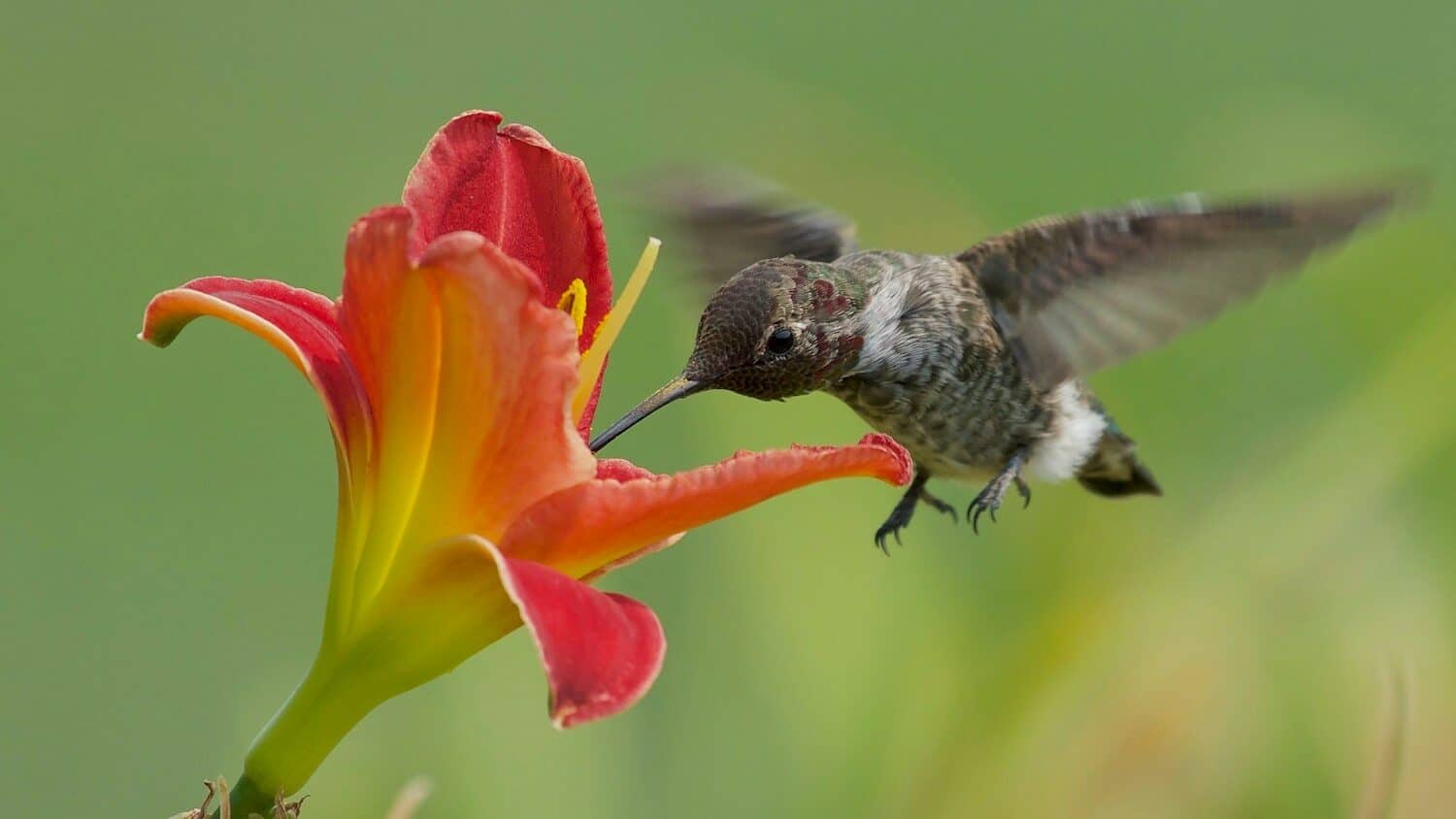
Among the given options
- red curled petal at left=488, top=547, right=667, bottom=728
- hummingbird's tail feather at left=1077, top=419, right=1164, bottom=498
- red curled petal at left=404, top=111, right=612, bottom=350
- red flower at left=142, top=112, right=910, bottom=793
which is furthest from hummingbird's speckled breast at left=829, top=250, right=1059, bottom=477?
red curled petal at left=488, top=547, right=667, bottom=728

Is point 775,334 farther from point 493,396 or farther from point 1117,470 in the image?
point 1117,470

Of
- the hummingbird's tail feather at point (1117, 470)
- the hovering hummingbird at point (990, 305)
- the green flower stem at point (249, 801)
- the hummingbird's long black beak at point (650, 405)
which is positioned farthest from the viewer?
the hummingbird's tail feather at point (1117, 470)

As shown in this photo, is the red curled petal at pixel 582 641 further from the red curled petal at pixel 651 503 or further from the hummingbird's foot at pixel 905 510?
the hummingbird's foot at pixel 905 510

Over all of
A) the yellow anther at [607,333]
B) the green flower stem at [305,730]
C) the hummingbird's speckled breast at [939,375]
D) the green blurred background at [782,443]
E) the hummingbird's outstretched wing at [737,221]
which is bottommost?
the green blurred background at [782,443]

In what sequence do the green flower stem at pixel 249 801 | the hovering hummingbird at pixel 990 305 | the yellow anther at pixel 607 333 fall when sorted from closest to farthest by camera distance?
the green flower stem at pixel 249 801 < the yellow anther at pixel 607 333 < the hovering hummingbird at pixel 990 305

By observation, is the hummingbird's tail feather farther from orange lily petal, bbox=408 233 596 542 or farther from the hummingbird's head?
orange lily petal, bbox=408 233 596 542

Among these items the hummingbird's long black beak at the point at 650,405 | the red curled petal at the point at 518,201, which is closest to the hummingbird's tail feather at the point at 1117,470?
the hummingbird's long black beak at the point at 650,405

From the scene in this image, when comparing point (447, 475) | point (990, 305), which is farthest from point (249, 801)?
point (990, 305)

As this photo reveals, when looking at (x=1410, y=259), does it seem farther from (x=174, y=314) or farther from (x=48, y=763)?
(x=48, y=763)

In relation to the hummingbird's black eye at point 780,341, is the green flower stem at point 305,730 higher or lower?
higher
